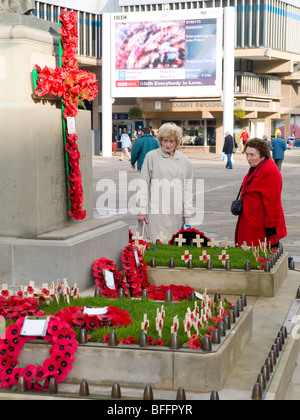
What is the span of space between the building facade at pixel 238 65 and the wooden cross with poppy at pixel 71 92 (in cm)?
5198

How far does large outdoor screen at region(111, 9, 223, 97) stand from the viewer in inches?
1917

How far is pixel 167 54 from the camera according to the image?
4975cm

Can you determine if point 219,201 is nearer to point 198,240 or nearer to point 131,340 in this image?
point 198,240

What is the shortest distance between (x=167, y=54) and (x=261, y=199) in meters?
42.6

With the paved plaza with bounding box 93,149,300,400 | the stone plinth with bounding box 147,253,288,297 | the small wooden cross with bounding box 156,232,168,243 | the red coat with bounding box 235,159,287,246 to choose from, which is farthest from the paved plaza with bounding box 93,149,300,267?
the stone plinth with bounding box 147,253,288,297

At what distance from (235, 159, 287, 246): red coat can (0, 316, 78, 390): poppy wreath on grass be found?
3705 millimetres

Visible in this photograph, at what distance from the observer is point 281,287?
784cm

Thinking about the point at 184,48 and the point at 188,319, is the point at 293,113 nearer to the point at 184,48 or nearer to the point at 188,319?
the point at 184,48

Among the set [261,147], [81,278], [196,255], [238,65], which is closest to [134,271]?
[81,278]

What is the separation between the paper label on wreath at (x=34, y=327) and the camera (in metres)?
4.83

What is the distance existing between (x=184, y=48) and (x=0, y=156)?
43.7 metres

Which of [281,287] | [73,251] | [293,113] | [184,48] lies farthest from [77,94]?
[293,113]

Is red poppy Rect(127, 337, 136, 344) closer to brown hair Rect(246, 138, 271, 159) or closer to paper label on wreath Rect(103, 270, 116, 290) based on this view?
paper label on wreath Rect(103, 270, 116, 290)

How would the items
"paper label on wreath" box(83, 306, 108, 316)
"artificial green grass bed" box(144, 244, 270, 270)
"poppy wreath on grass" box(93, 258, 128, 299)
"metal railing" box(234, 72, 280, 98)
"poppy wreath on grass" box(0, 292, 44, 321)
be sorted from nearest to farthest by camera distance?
"paper label on wreath" box(83, 306, 108, 316)
"poppy wreath on grass" box(0, 292, 44, 321)
"poppy wreath on grass" box(93, 258, 128, 299)
"artificial green grass bed" box(144, 244, 270, 270)
"metal railing" box(234, 72, 280, 98)
